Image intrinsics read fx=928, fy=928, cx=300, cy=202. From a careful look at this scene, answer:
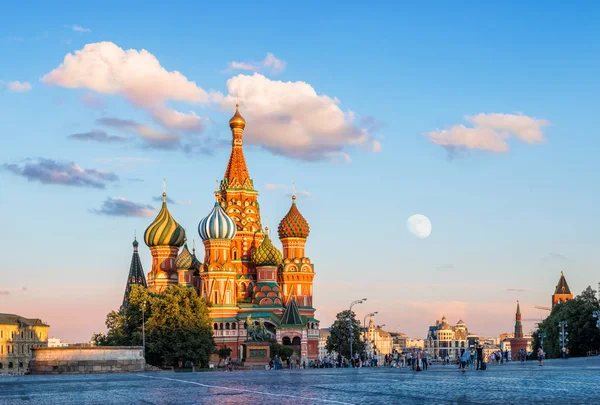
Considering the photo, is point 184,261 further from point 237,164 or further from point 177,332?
point 177,332

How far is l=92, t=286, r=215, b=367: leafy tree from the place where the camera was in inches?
2911

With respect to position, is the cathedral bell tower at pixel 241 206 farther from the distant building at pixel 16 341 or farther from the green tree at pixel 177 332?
the distant building at pixel 16 341

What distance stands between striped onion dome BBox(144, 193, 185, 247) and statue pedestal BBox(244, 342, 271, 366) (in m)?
26.7

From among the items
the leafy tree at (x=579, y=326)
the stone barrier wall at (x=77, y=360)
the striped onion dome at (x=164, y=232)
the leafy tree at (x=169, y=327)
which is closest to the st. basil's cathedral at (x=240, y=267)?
the striped onion dome at (x=164, y=232)

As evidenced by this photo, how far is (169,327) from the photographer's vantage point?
74.9m

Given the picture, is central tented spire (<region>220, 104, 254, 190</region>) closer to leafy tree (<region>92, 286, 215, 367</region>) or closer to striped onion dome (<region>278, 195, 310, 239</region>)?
striped onion dome (<region>278, 195, 310, 239</region>)

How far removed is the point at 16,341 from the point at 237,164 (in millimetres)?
47710

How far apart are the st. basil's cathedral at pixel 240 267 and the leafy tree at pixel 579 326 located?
26.7 meters

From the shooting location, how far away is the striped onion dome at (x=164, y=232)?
107875 mm

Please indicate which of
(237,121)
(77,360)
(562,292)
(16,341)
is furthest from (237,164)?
(562,292)

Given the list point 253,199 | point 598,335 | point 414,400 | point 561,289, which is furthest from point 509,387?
point 561,289

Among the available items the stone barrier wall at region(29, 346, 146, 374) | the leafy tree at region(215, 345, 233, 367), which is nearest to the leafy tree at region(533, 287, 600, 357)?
the leafy tree at region(215, 345, 233, 367)

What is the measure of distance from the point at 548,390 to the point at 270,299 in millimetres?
83904

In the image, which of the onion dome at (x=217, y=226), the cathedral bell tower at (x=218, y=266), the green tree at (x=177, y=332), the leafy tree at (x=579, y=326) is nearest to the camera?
the green tree at (x=177, y=332)
